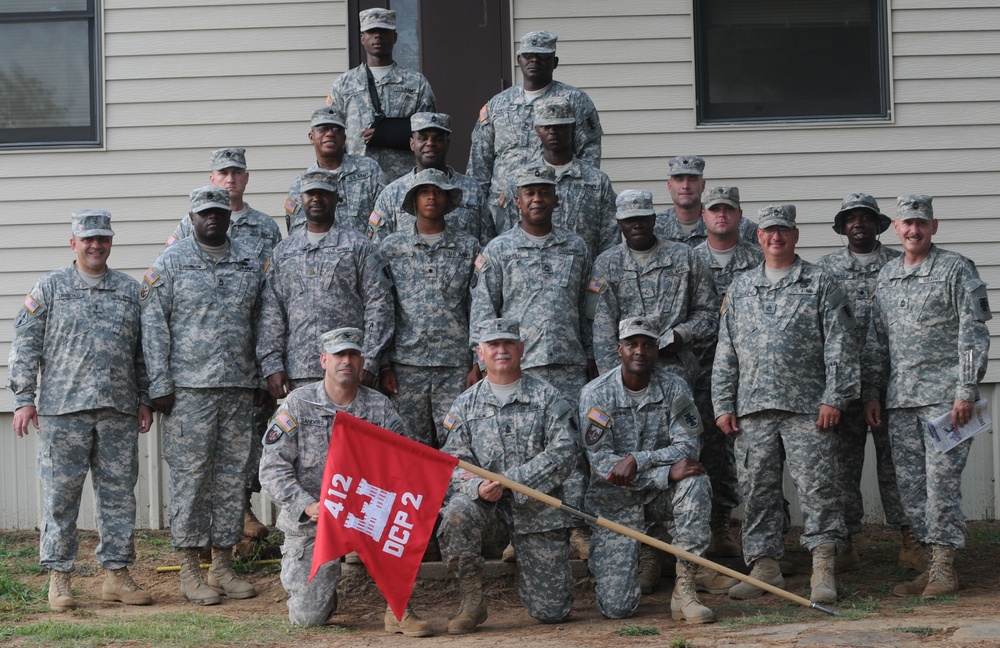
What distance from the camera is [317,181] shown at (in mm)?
7594

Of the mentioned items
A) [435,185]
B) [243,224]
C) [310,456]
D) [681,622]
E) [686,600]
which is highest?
[435,185]

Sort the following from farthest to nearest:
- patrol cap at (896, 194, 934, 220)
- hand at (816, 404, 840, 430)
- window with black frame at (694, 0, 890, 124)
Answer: window with black frame at (694, 0, 890, 124), patrol cap at (896, 194, 934, 220), hand at (816, 404, 840, 430)

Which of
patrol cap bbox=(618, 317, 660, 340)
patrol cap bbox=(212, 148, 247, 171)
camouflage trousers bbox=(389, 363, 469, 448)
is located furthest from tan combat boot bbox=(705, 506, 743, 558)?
patrol cap bbox=(212, 148, 247, 171)

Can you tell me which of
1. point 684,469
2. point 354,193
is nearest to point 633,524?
point 684,469

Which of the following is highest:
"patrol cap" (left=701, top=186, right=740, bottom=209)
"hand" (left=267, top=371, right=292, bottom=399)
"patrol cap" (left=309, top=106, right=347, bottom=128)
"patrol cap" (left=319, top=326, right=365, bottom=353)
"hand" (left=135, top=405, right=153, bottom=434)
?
"patrol cap" (left=309, top=106, right=347, bottom=128)

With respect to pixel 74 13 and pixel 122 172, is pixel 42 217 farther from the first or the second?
pixel 74 13

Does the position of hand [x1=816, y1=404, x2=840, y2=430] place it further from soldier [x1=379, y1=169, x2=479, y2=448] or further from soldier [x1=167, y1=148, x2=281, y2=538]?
Result: soldier [x1=167, y1=148, x2=281, y2=538]

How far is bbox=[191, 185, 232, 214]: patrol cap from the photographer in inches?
296

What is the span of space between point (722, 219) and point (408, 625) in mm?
3164

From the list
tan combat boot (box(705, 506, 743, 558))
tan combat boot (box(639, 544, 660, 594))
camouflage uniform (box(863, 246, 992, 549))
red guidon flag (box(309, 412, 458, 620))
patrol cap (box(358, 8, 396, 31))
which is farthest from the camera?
patrol cap (box(358, 8, 396, 31))

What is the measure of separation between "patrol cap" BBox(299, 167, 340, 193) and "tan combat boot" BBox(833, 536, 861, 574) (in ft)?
12.5

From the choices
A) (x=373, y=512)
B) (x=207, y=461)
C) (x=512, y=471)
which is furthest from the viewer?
(x=207, y=461)

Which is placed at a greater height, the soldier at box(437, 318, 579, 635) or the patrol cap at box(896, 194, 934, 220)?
the patrol cap at box(896, 194, 934, 220)

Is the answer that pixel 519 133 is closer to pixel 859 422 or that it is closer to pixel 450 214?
pixel 450 214
